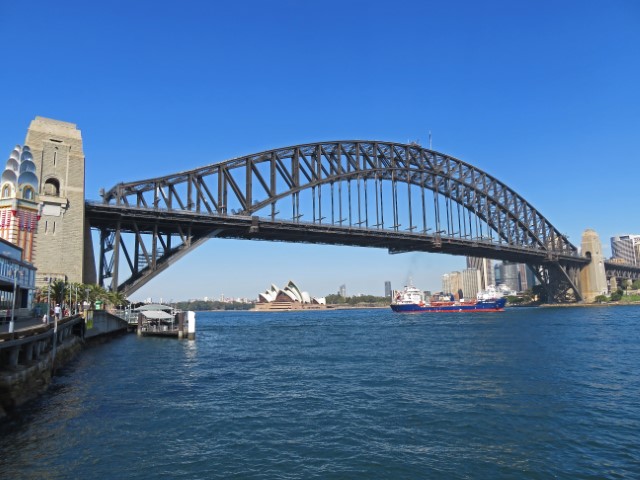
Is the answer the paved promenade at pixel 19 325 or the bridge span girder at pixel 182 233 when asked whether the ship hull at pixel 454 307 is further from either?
the paved promenade at pixel 19 325

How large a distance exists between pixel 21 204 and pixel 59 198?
3599mm

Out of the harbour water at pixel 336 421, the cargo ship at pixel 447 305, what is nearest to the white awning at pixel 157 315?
the harbour water at pixel 336 421

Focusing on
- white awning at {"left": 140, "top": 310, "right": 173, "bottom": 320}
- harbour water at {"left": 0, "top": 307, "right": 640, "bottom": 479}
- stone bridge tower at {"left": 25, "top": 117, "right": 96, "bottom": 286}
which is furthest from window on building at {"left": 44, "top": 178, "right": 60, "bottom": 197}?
harbour water at {"left": 0, "top": 307, "right": 640, "bottom": 479}

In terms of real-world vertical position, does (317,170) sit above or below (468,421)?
above

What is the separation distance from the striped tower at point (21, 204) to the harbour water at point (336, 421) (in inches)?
842

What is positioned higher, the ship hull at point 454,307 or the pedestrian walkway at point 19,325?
the pedestrian walkway at point 19,325

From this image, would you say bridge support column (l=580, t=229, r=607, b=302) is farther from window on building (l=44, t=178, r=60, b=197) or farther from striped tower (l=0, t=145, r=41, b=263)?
striped tower (l=0, t=145, r=41, b=263)

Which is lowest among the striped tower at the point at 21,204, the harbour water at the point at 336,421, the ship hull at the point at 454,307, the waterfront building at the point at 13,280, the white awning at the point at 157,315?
the harbour water at the point at 336,421

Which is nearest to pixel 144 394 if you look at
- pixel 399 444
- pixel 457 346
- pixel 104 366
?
pixel 104 366

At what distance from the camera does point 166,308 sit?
54594 millimetres

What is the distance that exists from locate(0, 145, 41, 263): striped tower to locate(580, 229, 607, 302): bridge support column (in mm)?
132515

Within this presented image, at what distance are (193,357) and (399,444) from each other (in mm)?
23017

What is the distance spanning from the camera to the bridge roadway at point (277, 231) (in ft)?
182

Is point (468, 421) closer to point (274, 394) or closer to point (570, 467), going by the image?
point (570, 467)
